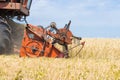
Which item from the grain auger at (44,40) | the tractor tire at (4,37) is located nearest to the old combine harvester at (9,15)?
the tractor tire at (4,37)

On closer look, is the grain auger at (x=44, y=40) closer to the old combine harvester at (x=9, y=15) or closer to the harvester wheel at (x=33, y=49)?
the harvester wheel at (x=33, y=49)

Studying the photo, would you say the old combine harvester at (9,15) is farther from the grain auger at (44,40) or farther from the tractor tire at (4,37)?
the grain auger at (44,40)

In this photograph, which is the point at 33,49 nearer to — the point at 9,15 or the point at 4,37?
the point at 4,37

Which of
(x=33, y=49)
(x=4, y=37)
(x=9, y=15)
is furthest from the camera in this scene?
(x=9, y=15)

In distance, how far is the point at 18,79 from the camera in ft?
17.6

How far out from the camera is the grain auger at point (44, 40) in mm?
11141

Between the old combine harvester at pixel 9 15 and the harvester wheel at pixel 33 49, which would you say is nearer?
the harvester wheel at pixel 33 49

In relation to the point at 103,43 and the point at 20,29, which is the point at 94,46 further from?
the point at 20,29

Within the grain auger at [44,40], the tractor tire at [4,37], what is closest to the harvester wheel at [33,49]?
the grain auger at [44,40]

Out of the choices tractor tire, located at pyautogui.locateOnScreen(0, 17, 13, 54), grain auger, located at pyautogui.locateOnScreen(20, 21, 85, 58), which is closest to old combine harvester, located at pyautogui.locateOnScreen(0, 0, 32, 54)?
tractor tire, located at pyautogui.locateOnScreen(0, 17, 13, 54)

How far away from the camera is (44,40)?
11.2 m

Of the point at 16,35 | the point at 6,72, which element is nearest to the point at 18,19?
the point at 16,35

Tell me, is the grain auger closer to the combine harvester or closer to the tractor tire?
the combine harvester

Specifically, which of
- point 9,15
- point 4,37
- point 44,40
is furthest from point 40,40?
point 9,15
